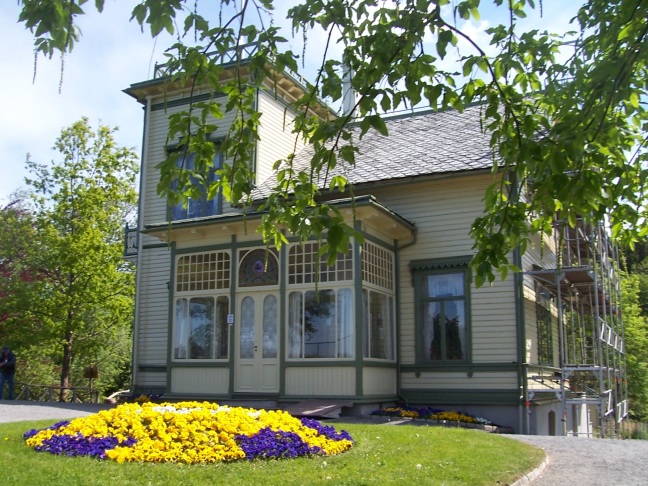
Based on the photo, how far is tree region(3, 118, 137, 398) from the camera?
994 inches

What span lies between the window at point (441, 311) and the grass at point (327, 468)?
625 centimetres

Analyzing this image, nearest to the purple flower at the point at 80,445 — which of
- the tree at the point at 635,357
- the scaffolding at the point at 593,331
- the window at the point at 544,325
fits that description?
the scaffolding at the point at 593,331

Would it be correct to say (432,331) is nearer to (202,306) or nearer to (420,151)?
(420,151)

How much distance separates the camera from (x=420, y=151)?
1895 centimetres

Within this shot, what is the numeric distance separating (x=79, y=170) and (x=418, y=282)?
1554cm

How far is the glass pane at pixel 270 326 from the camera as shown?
1670 cm

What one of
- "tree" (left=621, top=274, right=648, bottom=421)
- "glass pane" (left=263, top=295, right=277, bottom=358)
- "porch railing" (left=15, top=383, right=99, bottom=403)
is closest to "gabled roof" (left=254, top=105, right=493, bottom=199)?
"glass pane" (left=263, top=295, right=277, bottom=358)

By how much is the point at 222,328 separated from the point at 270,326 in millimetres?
1334

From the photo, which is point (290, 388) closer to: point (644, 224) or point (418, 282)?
point (418, 282)

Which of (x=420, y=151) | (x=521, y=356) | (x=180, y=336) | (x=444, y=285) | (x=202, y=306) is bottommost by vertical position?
(x=521, y=356)

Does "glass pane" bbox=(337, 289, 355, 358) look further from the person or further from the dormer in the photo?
the person

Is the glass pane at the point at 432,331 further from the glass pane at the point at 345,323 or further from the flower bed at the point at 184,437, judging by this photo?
the flower bed at the point at 184,437

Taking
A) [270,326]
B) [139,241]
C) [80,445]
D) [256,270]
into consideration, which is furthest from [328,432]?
[139,241]

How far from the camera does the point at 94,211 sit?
85.4 feet
